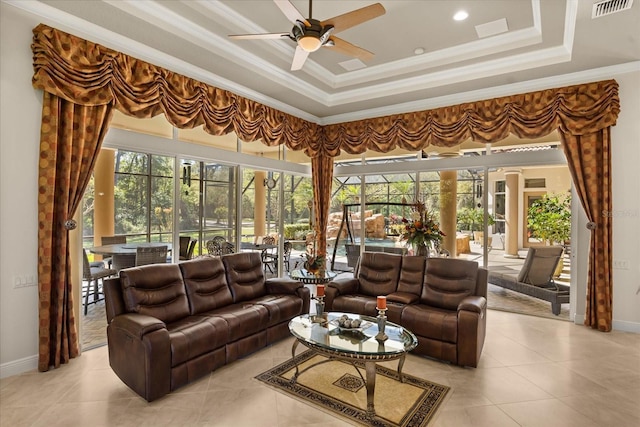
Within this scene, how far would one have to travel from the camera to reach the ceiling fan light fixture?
2.84m

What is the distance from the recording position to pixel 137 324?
2730mm

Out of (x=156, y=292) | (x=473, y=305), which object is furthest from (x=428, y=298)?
(x=156, y=292)

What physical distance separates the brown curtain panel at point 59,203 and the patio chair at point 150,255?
0.89 metres

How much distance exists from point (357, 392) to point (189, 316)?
1.77 metres

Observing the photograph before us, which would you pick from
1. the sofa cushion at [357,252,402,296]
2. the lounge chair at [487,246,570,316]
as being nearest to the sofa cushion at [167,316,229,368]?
the sofa cushion at [357,252,402,296]

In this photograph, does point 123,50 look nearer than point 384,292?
Yes

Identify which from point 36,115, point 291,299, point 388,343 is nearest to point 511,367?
point 388,343

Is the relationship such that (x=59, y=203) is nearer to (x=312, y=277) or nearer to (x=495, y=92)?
(x=312, y=277)

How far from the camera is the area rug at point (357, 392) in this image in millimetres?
2539

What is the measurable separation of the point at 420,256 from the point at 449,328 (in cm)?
125

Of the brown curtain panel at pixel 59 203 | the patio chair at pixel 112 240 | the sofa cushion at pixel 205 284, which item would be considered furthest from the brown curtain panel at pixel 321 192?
the brown curtain panel at pixel 59 203

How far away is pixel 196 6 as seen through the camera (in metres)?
3.35

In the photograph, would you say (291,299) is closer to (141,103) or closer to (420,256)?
(420,256)

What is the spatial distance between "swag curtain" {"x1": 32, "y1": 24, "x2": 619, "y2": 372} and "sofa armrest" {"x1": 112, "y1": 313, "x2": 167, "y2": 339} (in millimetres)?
916
